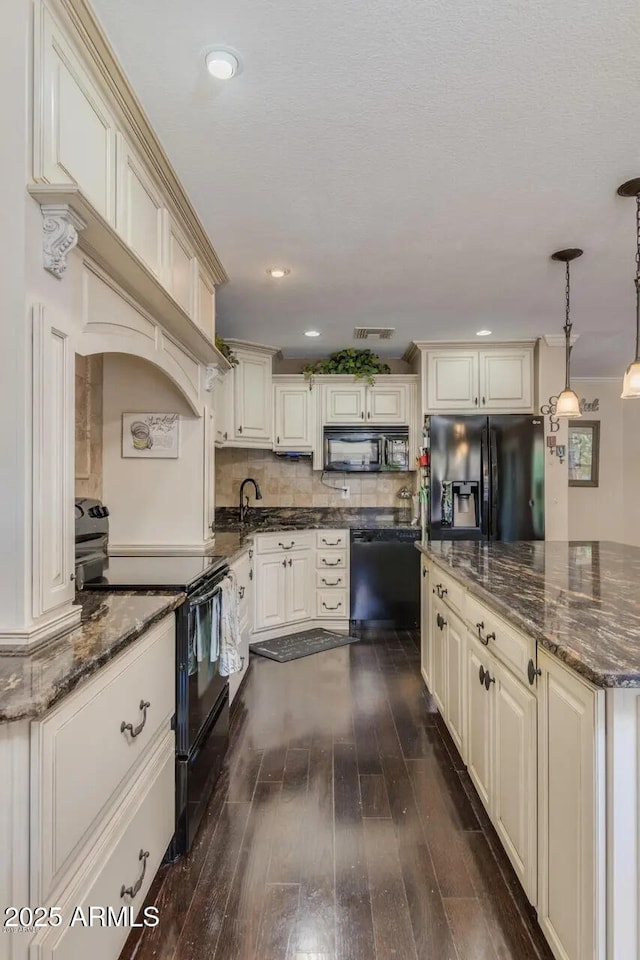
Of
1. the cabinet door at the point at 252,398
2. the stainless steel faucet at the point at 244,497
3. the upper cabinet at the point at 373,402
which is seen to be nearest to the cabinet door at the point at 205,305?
the cabinet door at the point at 252,398

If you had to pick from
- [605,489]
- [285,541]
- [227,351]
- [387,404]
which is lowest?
[285,541]

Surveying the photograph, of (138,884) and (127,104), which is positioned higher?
(127,104)

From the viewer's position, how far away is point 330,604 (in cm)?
432

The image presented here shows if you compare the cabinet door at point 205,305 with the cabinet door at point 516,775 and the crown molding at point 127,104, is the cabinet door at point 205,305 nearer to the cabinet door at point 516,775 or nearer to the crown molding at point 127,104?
the crown molding at point 127,104

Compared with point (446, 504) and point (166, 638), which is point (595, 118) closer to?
point (166, 638)

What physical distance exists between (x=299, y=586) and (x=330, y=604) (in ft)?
1.12

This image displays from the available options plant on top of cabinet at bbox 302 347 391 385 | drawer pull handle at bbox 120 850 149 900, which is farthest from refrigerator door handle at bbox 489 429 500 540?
drawer pull handle at bbox 120 850 149 900

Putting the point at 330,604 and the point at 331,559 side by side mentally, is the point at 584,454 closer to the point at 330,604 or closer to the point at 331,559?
the point at 331,559

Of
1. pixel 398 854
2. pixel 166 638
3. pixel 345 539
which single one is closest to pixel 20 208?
pixel 166 638

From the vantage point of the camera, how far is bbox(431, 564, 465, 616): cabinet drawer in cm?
210

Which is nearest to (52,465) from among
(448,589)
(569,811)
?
(569,811)

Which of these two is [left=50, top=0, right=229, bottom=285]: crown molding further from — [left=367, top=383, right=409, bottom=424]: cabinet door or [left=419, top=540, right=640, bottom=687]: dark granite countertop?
[left=367, top=383, right=409, bottom=424]: cabinet door

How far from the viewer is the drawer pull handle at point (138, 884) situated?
1.24m

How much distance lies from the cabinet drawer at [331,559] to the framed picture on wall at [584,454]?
3.27m
